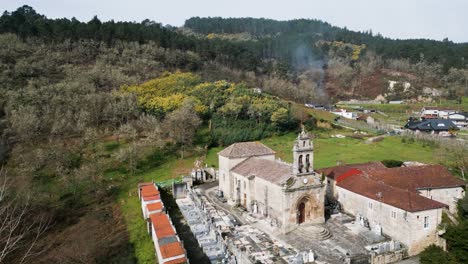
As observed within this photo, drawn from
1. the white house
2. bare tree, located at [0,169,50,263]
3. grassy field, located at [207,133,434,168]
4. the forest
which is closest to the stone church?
the forest

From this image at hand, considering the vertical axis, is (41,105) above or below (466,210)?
above

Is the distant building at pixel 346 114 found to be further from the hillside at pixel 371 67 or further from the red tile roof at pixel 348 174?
the red tile roof at pixel 348 174

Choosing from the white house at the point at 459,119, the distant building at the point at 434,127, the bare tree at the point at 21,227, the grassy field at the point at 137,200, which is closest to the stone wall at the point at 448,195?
the grassy field at the point at 137,200

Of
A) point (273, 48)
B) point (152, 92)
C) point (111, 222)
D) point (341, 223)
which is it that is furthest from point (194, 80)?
point (273, 48)

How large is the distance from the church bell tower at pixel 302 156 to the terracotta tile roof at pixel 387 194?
492 cm

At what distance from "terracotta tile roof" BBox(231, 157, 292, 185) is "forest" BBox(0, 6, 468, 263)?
1167 cm

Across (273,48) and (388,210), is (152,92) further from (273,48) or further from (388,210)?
(273,48)

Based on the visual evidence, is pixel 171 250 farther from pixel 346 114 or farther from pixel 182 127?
pixel 346 114

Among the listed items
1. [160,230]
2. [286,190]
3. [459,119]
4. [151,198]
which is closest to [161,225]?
[160,230]

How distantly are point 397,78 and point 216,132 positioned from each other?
85367 mm

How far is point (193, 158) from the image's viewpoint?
50.7 m

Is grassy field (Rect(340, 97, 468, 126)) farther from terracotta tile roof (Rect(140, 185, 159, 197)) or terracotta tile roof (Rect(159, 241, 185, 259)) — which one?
terracotta tile roof (Rect(159, 241, 185, 259))

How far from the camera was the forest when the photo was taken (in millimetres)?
31359

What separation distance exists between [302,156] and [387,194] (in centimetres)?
679
